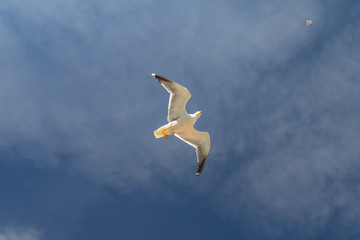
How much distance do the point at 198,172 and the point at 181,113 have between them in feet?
15.1

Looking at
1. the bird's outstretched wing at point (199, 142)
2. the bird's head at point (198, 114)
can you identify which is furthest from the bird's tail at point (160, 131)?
the bird's head at point (198, 114)

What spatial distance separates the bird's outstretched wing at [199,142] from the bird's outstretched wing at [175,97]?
1698 mm

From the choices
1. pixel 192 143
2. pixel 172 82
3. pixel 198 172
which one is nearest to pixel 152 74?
pixel 172 82

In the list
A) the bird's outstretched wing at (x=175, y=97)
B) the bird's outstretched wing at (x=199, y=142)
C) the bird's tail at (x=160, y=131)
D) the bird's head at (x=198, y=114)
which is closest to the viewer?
the bird's outstretched wing at (x=175, y=97)

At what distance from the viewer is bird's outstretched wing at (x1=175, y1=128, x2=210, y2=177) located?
25203mm

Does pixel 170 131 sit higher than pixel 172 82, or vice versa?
pixel 172 82

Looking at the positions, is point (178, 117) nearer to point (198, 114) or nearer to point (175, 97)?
point (175, 97)

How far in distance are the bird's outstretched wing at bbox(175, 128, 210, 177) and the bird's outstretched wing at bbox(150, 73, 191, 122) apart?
1.70 metres

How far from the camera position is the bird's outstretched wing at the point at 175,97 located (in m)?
23.2

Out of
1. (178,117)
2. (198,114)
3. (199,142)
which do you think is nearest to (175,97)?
(178,117)

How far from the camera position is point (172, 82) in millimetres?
23203

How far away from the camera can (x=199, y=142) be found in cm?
2573

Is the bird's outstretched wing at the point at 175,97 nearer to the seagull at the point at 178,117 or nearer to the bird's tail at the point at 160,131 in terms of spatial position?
the seagull at the point at 178,117

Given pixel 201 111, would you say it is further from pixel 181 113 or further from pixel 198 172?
pixel 198 172
